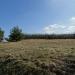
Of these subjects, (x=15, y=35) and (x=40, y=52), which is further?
(x=15, y=35)

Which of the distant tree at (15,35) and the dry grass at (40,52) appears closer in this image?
the dry grass at (40,52)

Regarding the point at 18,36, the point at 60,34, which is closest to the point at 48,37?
the point at 60,34

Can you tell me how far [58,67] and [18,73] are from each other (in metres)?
1.82

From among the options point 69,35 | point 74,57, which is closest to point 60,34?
point 69,35

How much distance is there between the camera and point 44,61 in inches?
397

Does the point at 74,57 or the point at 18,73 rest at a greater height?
the point at 74,57

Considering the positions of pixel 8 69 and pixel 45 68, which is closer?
pixel 45 68

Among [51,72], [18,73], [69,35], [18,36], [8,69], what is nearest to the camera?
[51,72]

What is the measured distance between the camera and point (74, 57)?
408 inches

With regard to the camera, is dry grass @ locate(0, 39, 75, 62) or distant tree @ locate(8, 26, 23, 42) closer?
dry grass @ locate(0, 39, 75, 62)

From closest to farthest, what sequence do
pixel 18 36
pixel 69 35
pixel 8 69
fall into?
pixel 8 69
pixel 18 36
pixel 69 35

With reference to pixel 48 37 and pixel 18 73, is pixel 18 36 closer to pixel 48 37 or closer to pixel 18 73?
pixel 48 37

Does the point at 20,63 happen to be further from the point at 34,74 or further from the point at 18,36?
the point at 18,36

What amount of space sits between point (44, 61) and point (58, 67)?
1156 mm
